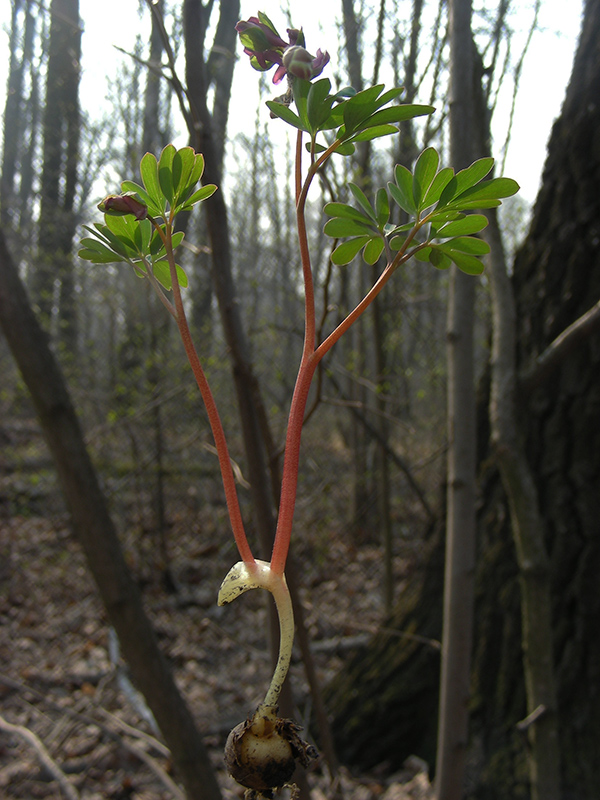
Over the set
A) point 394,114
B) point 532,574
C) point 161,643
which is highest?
point 394,114

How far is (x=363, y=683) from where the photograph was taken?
2.88m

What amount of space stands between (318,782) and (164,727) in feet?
4.94

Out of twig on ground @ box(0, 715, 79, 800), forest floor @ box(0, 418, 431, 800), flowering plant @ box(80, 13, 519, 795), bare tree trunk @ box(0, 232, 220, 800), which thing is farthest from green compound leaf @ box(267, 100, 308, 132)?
twig on ground @ box(0, 715, 79, 800)

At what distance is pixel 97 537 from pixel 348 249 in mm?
1256

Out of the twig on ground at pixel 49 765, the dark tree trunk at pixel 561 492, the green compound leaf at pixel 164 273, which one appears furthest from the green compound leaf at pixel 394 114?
the twig on ground at pixel 49 765

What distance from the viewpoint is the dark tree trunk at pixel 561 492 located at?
Result: 2.09m

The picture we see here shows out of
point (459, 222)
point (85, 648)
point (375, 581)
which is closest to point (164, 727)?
point (459, 222)

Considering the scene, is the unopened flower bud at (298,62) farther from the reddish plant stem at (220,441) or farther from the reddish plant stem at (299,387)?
the reddish plant stem at (220,441)

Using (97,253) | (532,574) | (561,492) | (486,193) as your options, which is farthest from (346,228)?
(561,492)

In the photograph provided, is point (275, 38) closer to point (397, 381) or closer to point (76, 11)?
point (397, 381)

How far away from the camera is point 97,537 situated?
4.90ft

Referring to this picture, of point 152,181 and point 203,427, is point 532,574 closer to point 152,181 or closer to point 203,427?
point 152,181

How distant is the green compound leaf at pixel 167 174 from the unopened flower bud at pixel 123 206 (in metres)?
0.03

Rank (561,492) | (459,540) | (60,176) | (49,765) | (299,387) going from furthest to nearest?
1. (60,176)
2. (49,765)
3. (561,492)
4. (459,540)
5. (299,387)
